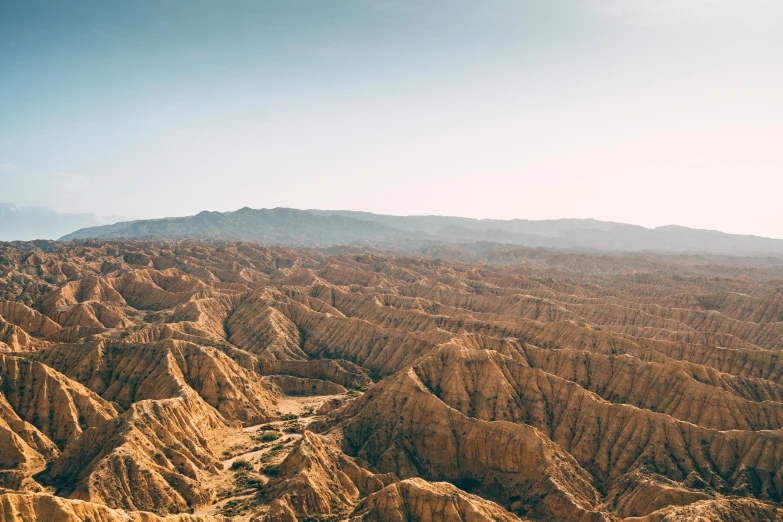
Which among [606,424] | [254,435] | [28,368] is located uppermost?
[28,368]

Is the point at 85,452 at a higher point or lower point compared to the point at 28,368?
lower

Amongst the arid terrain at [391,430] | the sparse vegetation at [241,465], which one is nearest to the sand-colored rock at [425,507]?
the arid terrain at [391,430]

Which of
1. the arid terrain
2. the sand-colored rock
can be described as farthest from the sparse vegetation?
the sand-colored rock

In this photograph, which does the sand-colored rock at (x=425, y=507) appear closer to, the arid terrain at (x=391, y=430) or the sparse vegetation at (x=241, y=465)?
the arid terrain at (x=391, y=430)

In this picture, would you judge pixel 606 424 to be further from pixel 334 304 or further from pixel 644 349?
pixel 334 304

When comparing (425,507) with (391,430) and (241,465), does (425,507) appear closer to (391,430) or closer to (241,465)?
(391,430)

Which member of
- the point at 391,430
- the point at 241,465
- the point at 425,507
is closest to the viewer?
the point at 425,507

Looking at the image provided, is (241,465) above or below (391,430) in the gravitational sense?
below

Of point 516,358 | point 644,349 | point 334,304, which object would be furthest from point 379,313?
point 644,349

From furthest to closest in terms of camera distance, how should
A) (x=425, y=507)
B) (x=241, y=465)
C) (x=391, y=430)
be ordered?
(x=391, y=430)
(x=241, y=465)
(x=425, y=507)

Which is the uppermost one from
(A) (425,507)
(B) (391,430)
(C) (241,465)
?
(A) (425,507)

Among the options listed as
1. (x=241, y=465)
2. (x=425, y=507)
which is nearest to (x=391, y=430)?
(x=241, y=465)
